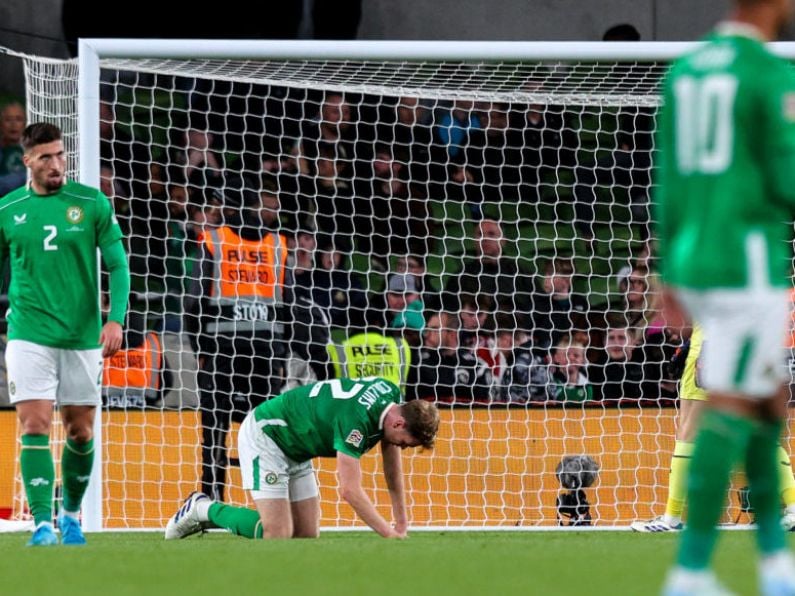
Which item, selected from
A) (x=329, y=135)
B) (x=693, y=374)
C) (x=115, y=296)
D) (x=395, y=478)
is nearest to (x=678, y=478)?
(x=693, y=374)

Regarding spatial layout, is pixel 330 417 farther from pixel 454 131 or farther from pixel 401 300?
pixel 454 131

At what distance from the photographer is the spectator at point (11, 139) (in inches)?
471

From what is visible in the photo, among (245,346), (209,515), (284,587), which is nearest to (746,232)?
(284,587)

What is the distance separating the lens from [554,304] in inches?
422

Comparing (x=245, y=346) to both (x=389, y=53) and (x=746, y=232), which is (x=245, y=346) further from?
(x=746, y=232)

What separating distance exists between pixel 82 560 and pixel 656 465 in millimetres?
5321

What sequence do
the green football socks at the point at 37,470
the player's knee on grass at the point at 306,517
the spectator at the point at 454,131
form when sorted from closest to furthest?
the green football socks at the point at 37,470
the player's knee on grass at the point at 306,517
the spectator at the point at 454,131

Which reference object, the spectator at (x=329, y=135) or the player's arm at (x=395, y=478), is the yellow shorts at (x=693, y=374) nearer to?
the player's arm at (x=395, y=478)

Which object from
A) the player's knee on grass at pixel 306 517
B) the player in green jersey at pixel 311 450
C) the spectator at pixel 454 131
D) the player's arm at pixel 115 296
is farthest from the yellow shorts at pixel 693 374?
the spectator at pixel 454 131

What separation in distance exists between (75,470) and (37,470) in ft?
0.65

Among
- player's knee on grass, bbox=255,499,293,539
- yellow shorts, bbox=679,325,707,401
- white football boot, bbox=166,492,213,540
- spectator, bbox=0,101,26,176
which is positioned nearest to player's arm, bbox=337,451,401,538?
player's knee on grass, bbox=255,499,293,539

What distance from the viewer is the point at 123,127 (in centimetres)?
1138

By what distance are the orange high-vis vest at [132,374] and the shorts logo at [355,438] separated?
10.1ft

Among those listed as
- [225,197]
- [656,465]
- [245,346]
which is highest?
[225,197]
